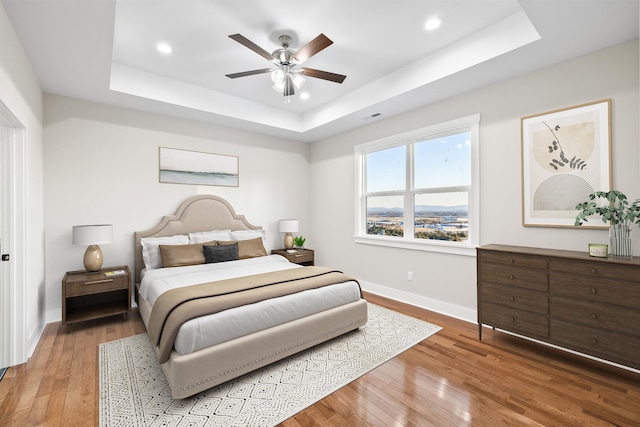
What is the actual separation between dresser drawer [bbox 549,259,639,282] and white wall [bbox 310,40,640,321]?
444mm

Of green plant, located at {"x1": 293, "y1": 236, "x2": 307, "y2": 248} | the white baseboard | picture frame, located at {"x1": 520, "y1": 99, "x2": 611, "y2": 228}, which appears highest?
picture frame, located at {"x1": 520, "y1": 99, "x2": 611, "y2": 228}

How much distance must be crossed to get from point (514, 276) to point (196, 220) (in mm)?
3962

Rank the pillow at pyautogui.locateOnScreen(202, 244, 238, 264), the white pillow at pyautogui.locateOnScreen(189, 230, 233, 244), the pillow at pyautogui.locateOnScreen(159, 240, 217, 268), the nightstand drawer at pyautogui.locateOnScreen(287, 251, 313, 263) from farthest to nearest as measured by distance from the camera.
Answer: the nightstand drawer at pyautogui.locateOnScreen(287, 251, 313, 263) < the white pillow at pyautogui.locateOnScreen(189, 230, 233, 244) < the pillow at pyautogui.locateOnScreen(202, 244, 238, 264) < the pillow at pyautogui.locateOnScreen(159, 240, 217, 268)

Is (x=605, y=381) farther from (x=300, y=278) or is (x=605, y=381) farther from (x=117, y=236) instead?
(x=117, y=236)

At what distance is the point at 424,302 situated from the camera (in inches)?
151

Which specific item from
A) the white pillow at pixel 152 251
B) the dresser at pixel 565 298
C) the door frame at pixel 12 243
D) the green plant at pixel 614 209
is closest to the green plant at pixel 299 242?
the white pillow at pixel 152 251

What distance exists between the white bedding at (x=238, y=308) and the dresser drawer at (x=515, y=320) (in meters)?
1.27

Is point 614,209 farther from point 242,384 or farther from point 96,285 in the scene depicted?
point 96,285

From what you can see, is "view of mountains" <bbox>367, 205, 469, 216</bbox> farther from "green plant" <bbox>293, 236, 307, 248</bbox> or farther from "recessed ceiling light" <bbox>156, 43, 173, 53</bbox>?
"recessed ceiling light" <bbox>156, 43, 173, 53</bbox>

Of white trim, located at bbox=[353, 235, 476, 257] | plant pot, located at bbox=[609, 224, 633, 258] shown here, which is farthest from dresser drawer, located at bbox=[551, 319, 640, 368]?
white trim, located at bbox=[353, 235, 476, 257]

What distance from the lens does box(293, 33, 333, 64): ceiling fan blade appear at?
2244mm

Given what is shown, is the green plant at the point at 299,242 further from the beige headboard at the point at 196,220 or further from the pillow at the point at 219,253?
the pillow at the point at 219,253

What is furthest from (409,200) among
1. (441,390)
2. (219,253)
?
(219,253)

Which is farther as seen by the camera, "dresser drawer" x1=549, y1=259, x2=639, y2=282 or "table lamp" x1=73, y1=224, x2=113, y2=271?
"table lamp" x1=73, y1=224, x2=113, y2=271
